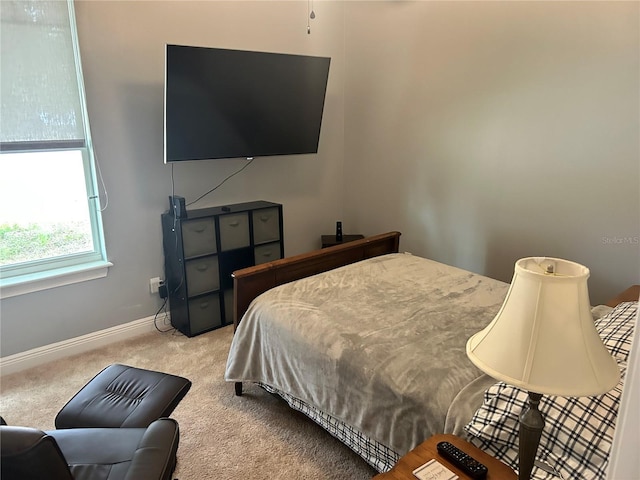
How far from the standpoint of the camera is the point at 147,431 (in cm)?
148

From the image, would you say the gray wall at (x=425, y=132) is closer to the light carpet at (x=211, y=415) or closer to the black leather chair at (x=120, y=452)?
the light carpet at (x=211, y=415)

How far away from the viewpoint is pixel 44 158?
278 centimetres

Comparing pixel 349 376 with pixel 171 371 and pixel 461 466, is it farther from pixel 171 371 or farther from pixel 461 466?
pixel 171 371

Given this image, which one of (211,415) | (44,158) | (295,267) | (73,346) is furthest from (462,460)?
(44,158)

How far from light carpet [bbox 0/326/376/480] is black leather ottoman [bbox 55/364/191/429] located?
0.42 metres

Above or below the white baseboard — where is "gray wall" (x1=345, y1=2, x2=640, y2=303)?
above

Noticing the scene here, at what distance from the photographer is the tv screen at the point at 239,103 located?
280 cm

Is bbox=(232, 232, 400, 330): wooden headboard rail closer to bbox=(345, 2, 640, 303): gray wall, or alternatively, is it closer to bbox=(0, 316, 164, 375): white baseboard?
bbox=(345, 2, 640, 303): gray wall

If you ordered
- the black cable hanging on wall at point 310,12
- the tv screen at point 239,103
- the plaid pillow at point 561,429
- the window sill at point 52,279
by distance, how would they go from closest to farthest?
the plaid pillow at point 561,429
the window sill at point 52,279
the tv screen at point 239,103
the black cable hanging on wall at point 310,12

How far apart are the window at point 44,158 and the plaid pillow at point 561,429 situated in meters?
2.57

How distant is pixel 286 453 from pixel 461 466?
104 centimetres

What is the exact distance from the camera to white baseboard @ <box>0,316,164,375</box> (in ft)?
9.07

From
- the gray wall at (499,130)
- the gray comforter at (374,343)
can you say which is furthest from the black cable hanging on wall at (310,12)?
the gray comforter at (374,343)

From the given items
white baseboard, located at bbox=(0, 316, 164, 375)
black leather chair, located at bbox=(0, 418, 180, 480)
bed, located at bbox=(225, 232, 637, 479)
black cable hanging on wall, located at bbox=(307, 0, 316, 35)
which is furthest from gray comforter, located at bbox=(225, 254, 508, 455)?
black cable hanging on wall, located at bbox=(307, 0, 316, 35)
